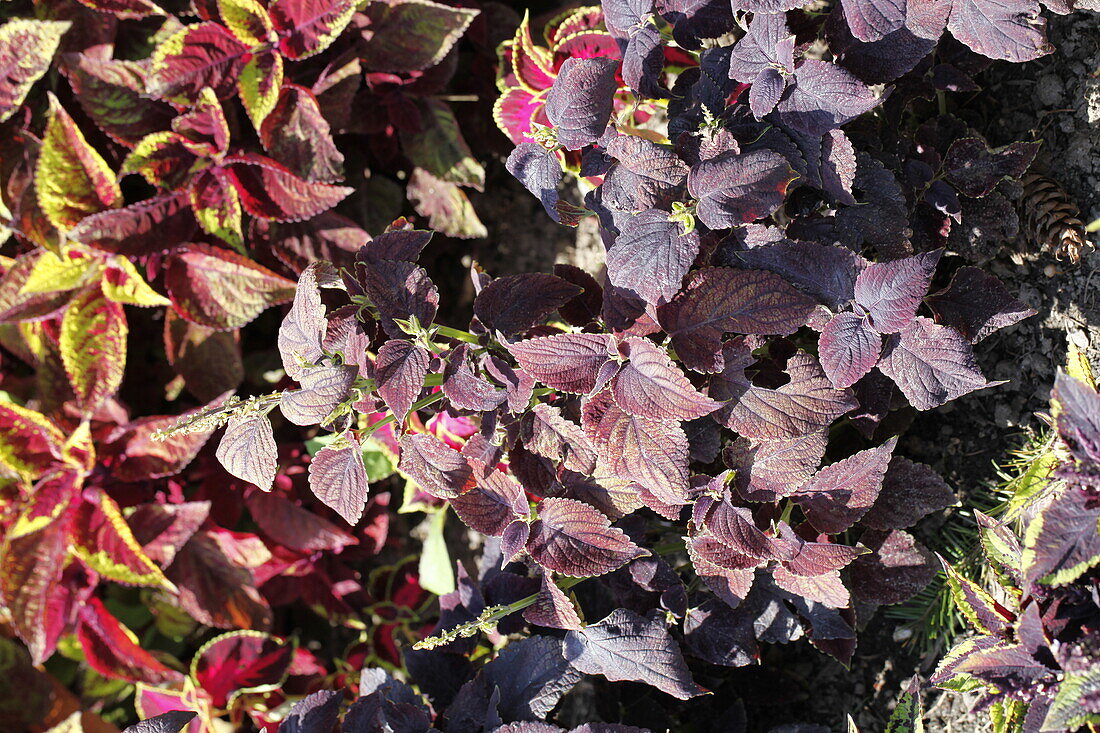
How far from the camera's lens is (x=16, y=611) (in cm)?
130

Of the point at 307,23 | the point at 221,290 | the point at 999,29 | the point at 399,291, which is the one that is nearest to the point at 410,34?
the point at 307,23

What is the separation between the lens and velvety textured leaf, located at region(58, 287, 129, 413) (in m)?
1.27

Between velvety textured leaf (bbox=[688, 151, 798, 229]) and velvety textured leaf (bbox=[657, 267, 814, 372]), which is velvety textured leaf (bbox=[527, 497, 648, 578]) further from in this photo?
velvety textured leaf (bbox=[688, 151, 798, 229])

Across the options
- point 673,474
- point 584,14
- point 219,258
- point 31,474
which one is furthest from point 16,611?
point 584,14

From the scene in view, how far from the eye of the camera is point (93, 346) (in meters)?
1.29

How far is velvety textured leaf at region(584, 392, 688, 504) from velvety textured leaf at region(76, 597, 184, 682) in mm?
979

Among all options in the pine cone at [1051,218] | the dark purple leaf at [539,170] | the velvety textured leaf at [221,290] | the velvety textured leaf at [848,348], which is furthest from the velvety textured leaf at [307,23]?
the pine cone at [1051,218]

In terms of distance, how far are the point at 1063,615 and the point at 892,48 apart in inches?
22.9

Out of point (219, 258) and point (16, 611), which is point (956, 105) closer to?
point (219, 258)

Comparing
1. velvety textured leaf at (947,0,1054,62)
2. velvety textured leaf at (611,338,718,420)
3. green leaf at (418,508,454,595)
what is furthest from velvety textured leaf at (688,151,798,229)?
green leaf at (418,508,454,595)

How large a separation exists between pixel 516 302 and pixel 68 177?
81 centimetres

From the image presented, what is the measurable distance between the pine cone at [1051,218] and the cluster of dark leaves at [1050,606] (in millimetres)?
225

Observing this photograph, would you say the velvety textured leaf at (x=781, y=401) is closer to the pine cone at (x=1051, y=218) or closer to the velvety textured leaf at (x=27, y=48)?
the pine cone at (x=1051, y=218)

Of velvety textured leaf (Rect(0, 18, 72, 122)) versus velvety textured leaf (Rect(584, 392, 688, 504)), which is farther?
velvety textured leaf (Rect(0, 18, 72, 122))
